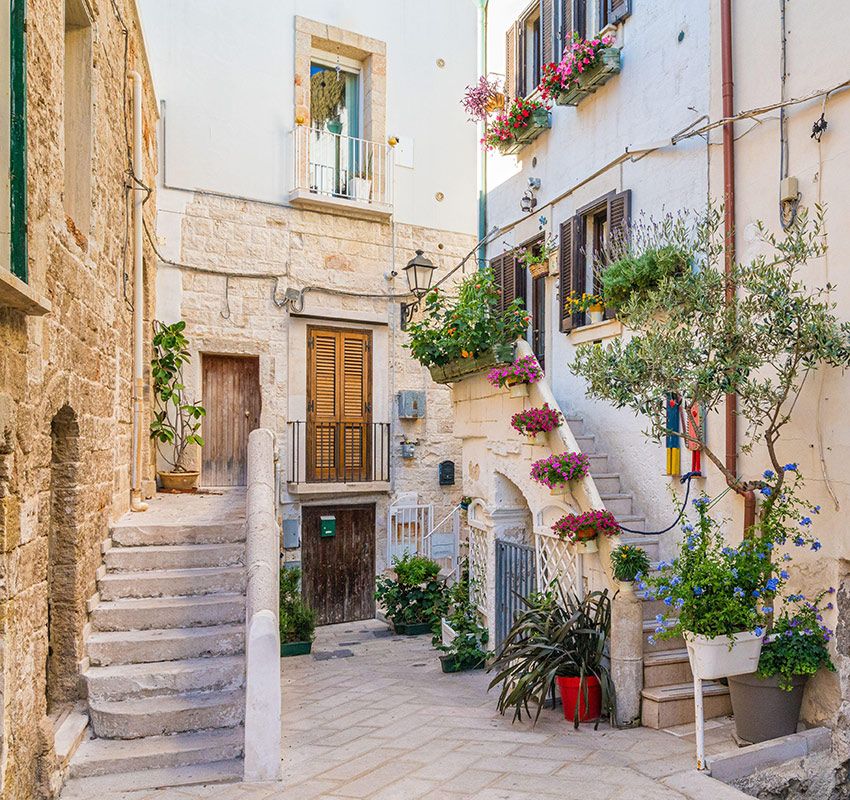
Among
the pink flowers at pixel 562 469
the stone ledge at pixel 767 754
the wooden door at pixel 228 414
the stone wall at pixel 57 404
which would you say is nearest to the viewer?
the stone wall at pixel 57 404

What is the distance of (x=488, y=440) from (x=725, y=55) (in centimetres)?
398

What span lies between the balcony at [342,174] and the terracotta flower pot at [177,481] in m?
4.24

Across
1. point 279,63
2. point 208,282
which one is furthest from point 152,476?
point 279,63

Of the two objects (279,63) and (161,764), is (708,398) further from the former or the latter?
(279,63)

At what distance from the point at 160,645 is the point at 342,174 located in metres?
8.26

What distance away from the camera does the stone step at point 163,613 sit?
5355 millimetres

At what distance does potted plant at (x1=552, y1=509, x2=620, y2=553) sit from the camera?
19.0 feet

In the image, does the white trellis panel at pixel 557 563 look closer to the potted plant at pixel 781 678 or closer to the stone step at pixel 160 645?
the potted plant at pixel 781 678

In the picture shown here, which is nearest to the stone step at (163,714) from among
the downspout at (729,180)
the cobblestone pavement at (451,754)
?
the cobblestone pavement at (451,754)

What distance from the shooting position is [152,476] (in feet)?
28.5

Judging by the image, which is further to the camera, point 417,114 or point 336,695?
point 417,114

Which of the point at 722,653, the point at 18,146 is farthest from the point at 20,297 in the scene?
the point at 722,653

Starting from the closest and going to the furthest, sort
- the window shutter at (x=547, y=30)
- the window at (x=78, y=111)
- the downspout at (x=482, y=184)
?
the window at (x=78, y=111) → the window shutter at (x=547, y=30) → the downspout at (x=482, y=184)

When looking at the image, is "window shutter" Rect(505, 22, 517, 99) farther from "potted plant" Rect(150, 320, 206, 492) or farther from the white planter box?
the white planter box
